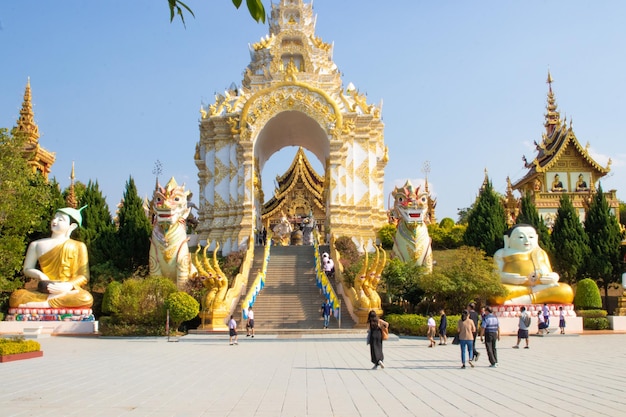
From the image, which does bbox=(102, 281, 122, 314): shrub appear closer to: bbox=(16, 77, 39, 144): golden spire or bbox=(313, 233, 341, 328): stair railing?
bbox=(313, 233, 341, 328): stair railing

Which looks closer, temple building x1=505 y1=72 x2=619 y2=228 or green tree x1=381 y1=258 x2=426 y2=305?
green tree x1=381 y1=258 x2=426 y2=305

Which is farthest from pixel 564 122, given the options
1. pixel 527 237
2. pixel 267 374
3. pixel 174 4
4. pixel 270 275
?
pixel 174 4

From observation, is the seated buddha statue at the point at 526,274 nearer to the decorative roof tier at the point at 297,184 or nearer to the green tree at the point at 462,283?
the green tree at the point at 462,283

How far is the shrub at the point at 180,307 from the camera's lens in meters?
21.1

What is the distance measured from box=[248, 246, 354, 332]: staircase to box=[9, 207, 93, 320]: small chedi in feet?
22.3

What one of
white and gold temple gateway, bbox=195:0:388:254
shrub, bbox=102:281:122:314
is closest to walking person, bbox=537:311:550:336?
white and gold temple gateway, bbox=195:0:388:254

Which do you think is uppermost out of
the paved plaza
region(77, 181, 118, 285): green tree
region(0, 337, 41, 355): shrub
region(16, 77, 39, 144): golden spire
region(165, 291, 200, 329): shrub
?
region(16, 77, 39, 144): golden spire

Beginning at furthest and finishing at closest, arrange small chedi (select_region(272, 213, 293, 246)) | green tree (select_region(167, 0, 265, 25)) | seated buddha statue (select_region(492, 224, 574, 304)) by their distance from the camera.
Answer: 1. small chedi (select_region(272, 213, 293, 246))
2. seated buddha statue (select_region(492, 224, 574, 304))
3. green tree (select_region(167, 0, 265, 25))

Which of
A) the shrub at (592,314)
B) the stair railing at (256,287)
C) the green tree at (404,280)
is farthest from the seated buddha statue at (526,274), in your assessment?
the stair railing at (256,287)

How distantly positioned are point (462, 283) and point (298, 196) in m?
35.5

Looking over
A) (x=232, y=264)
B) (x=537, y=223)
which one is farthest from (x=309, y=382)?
(x=537, y=223)

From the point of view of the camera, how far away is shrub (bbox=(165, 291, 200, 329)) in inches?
830

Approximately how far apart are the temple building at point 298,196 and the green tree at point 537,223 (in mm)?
25309

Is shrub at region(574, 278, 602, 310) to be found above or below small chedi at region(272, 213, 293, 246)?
below
